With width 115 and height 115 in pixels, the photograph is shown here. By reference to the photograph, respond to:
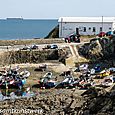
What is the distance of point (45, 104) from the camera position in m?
37.2

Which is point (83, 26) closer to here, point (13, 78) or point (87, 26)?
point (87, 26)

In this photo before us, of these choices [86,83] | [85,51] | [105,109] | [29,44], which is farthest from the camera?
[29,44]

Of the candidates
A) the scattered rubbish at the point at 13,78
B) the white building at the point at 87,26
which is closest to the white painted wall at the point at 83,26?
the white building at the point at 87,26

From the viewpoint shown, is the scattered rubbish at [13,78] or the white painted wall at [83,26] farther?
the white painted wall at [83,26]

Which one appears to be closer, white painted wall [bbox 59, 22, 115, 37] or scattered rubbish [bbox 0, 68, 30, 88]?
scattered rubbish [bbox 0, 68, 30, 88]

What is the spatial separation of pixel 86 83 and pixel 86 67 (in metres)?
9.27

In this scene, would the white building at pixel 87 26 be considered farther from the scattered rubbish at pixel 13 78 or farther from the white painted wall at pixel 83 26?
the scattered rubbish at pixel 13 78

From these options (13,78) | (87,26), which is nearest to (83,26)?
(87,26)

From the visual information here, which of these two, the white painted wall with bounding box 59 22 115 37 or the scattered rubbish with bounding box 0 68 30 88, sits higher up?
the white painted wall with bounding box 59 22 115 37

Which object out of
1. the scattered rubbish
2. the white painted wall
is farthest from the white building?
the scattered rubbish

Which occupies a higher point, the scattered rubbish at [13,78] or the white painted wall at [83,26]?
the white painted wall at [83,26]

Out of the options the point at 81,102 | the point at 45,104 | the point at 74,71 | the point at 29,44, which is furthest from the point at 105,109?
the point at 29,44

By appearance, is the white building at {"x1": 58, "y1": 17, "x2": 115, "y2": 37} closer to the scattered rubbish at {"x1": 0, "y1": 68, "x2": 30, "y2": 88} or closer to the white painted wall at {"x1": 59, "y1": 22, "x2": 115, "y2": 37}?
the white painted wall at {"x1": 59, "y1": 22, "x2": 115, "y2": 37}

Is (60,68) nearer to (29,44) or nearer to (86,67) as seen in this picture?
(86,67)
